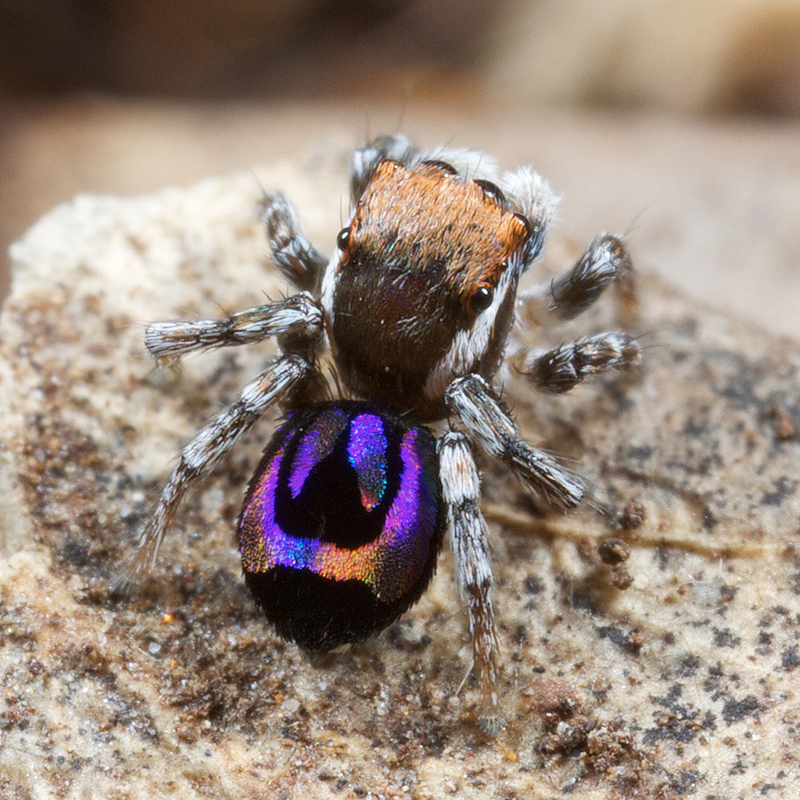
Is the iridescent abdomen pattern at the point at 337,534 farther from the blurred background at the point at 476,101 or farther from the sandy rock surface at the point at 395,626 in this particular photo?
the blurred background at the point at 476,101

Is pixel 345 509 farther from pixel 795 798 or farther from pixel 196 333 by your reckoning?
pixel 795 798

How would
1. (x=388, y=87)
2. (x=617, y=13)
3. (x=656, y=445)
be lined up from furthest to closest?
(x=388, y=87)
(x=617, y=13)
(x=656, y=445)

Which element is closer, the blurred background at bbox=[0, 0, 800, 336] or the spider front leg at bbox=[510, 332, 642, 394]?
the spider front leg at bbox=[510, 332, 642, 394]

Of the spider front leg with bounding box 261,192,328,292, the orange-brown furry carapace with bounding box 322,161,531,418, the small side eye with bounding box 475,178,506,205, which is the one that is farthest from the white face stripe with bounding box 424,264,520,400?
the spider front leg with bounding box 261,192,328,292

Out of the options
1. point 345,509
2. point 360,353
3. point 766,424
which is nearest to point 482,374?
point 360,353

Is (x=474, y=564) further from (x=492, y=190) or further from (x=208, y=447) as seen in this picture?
(x=492, y=190)

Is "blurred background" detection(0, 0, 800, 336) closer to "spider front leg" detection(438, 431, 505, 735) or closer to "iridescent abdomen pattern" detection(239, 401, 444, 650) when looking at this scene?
"spider front leg" detection(438, 431, 505, 735)

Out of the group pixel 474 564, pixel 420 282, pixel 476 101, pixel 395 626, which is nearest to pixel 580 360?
pixel 420 282
